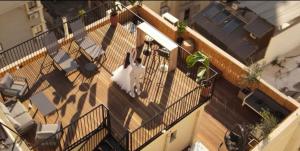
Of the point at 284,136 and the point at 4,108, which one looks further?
the point at 284,136

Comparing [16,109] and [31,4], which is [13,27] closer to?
[31,4]

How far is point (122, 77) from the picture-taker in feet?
60.4

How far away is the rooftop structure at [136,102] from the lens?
55.1 feet

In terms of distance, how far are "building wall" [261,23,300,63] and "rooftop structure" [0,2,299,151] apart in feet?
12.1

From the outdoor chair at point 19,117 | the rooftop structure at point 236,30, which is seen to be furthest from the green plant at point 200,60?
the outdoor chair at point 19,117

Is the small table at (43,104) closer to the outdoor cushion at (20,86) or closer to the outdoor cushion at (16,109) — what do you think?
the outdoor cushion at (16,109)

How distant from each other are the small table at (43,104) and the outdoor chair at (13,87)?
78 centimetres

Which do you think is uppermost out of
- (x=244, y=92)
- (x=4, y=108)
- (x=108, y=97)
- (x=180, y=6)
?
(x=4, y=108)

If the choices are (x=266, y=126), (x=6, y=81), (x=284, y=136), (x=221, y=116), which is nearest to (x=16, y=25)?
(x=6, y=81)

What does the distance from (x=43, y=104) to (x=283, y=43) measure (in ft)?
46.7

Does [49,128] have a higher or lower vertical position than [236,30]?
higher

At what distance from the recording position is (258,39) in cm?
2586

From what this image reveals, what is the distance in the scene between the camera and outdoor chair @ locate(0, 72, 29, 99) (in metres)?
18.0

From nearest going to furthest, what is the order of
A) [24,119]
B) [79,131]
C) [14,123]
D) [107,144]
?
[14,123], [79,131], [24,119], [107,144]
